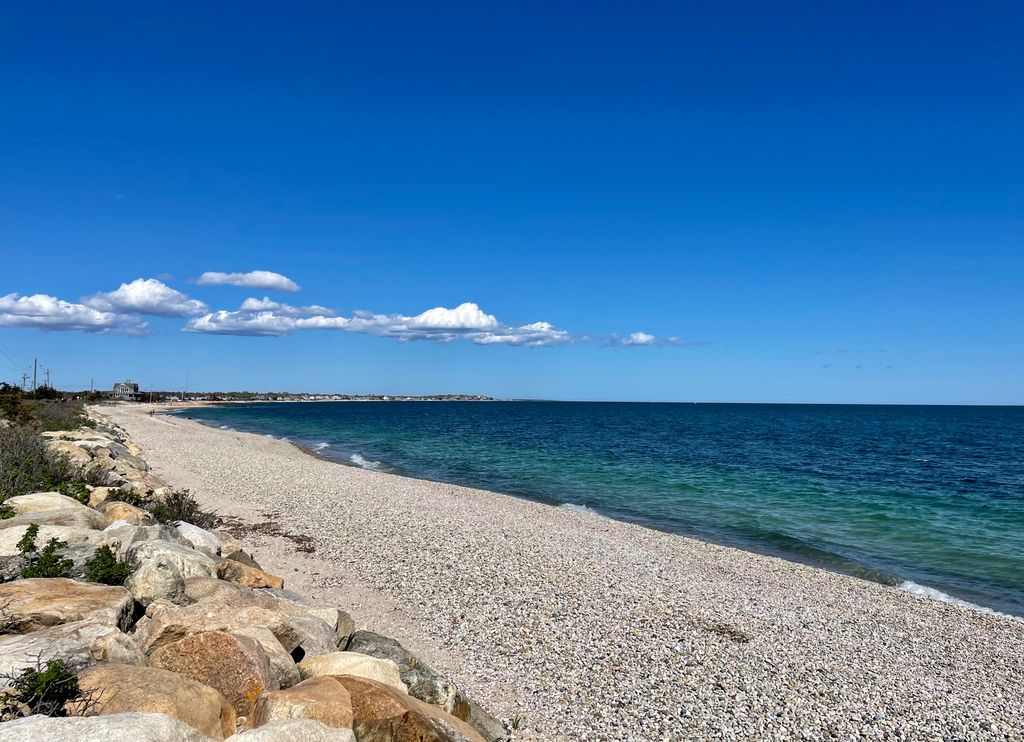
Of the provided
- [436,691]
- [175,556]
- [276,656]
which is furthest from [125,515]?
[436,691]

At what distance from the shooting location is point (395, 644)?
854 centimetres

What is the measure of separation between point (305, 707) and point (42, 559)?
5130 mm

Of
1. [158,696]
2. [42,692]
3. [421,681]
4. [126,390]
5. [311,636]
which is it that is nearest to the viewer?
[42,692]

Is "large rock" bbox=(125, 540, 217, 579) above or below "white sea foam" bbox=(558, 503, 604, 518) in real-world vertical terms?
above

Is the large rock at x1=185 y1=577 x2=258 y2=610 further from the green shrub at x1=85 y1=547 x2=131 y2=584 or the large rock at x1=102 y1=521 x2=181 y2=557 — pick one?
the large rock at x1=102 y1=521 x2=181 y2=557

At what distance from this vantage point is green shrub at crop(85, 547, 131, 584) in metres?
8.25

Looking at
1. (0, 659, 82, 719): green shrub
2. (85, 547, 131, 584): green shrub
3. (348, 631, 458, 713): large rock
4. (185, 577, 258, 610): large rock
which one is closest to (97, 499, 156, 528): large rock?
(85, 547, 131, 584): green shrub

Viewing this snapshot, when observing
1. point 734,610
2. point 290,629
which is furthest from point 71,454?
point 734,610

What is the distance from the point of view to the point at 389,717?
5684mm

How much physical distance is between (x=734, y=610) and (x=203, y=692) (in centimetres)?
1131

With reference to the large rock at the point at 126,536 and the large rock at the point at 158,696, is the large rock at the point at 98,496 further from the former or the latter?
the large rock at the point at 158,696

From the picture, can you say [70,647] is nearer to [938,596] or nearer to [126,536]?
[126,536]

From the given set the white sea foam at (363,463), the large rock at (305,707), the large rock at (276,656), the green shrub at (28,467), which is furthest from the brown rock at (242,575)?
the white sea foam at (363,463)

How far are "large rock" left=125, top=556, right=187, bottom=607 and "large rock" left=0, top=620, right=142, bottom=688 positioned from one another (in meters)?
1.60
